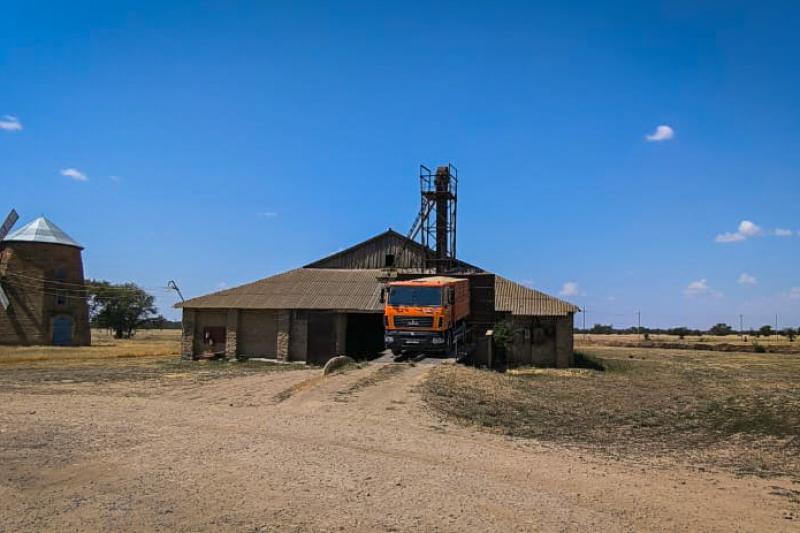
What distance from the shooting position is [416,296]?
27.5 metres

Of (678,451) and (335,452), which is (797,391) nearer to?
(678,451)

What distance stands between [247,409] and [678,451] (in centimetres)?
948

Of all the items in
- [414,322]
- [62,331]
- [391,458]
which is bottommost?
[391,458]

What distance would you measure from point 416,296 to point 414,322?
3.43 feet

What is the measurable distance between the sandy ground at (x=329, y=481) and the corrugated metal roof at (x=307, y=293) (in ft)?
70.6

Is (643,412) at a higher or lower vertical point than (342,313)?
lower

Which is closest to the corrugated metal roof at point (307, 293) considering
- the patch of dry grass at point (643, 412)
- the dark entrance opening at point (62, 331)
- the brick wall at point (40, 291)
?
the patch of dry grass at point (643, 412)

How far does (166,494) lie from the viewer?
348 inches

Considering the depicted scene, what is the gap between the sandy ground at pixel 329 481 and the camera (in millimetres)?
7988

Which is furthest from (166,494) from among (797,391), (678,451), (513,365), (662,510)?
(513,365)

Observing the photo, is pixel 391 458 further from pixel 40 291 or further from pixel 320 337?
pixel 40 291

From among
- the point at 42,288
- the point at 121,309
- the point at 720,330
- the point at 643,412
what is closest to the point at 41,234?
the point at 42,288

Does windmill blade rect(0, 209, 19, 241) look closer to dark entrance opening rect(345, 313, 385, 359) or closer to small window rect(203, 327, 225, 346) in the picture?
small window rect(203, 327, 225, 346)

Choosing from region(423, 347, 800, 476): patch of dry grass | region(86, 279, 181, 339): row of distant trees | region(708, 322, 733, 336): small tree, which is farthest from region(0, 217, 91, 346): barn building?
region(708, 322, 733, 336): small tree
